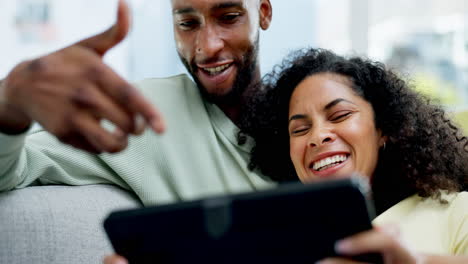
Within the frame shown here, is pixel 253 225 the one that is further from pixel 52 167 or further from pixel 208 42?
pixel 208 42

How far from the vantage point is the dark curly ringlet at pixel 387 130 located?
1.26 meters

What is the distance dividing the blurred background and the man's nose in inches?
43.7

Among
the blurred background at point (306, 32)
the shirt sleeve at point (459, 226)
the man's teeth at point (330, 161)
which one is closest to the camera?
the shirt sleeve at point (459, 226)

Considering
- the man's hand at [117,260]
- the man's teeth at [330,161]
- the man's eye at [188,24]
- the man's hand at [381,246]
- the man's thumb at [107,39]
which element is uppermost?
the man's thumb at [107,39]

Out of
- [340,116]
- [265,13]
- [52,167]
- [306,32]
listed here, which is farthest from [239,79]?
[306,32]

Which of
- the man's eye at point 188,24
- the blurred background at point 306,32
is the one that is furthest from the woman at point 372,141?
the blurred background at point 306,32

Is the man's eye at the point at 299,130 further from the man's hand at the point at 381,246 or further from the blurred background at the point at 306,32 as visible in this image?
the blurred background at the point at 306,32

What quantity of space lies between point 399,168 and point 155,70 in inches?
64.9

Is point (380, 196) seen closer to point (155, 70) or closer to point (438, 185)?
point (438, 185)

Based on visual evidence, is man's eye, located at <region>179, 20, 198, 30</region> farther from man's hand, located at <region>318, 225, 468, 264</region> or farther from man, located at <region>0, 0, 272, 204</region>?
man's hand, located at <region>318, 225, 468, 264</region>

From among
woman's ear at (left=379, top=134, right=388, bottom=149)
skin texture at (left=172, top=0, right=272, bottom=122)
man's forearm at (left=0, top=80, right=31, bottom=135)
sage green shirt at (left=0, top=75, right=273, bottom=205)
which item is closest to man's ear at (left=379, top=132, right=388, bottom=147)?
woman's ear at (left=379, top=134, right=388, bottom=149)

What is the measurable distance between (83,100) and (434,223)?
74 cm

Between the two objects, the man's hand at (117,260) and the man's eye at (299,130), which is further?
the man's eye at (299,130)

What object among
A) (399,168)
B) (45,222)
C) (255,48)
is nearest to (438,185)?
(399,168)
